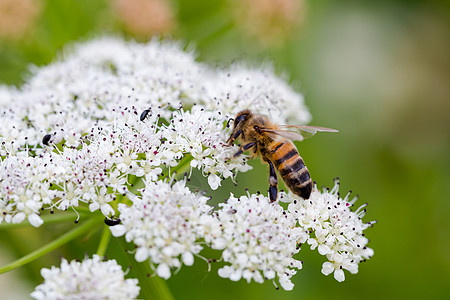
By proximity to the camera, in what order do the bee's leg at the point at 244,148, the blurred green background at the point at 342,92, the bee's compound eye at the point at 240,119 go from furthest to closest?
1. the blurred green background at the point at 342,92
2. the bee's compound eye at the point at 240,119
3. the bee's leg at the point at 244,148

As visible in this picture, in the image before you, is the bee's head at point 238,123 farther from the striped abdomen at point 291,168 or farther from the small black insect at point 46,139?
the small black insect at point 46,139

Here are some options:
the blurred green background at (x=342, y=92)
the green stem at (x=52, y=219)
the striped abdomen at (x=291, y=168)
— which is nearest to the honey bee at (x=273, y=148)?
the striped abdomen at (x=291, y=168)

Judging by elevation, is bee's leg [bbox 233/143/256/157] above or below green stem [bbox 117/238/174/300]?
above

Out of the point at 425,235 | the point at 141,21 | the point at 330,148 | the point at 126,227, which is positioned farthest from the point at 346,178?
the point at 126,227

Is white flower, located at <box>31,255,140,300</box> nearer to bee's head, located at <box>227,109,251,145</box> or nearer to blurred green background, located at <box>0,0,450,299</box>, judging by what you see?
bee's head, located at <box>227,109,251,145</box>

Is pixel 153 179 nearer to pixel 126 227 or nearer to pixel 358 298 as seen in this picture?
pixel 126 227

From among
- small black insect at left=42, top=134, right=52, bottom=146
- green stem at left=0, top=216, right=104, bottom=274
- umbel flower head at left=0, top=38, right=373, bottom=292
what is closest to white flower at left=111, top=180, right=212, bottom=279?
umbel flower head at left=0, top=38, right=373, bottom=292
